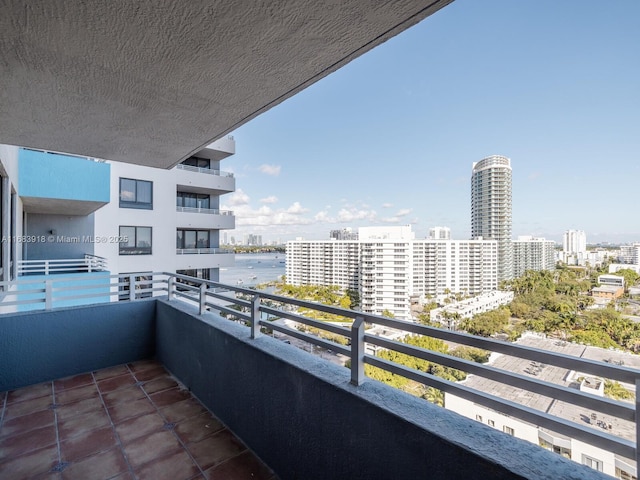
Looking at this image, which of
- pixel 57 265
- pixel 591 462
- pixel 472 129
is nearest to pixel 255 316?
pixel 591 462

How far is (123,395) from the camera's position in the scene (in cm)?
354

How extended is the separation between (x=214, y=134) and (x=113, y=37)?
1339 millimetres

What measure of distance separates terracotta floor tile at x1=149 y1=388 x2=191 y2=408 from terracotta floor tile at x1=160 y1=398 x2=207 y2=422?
9cm

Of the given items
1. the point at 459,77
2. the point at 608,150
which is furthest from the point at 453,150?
the point at 608,150

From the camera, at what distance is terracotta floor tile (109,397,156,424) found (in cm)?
310

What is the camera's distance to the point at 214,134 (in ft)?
9.07

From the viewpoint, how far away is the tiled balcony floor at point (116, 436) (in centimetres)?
238

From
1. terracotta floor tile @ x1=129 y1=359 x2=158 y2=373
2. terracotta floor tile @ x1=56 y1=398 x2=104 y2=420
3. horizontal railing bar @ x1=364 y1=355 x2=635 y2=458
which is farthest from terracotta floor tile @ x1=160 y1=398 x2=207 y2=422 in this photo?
horizontal railing bar @ x1=364 y1=355 x2=635 y2=458

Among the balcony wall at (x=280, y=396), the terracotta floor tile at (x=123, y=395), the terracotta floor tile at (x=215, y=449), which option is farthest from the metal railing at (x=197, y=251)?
the terracotta floor tile at (x=215, y=449)

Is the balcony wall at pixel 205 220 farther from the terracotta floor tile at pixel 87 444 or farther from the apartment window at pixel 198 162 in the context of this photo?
the terracotta floor tile at pixel 87 444

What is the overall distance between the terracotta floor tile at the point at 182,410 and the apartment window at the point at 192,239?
37.3 feet

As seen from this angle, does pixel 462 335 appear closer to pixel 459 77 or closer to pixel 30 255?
pixel 30 255

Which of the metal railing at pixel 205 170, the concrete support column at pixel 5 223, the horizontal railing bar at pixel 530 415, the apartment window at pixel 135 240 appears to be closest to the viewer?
the horizontal railing bar at pixel 530 415

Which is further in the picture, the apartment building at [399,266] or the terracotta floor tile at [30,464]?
the apartment building at [399,266]
